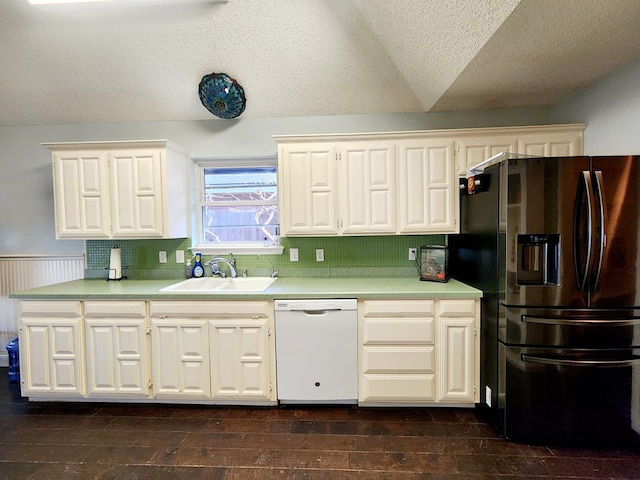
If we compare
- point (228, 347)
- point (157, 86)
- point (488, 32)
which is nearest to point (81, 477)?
point (228, 347)

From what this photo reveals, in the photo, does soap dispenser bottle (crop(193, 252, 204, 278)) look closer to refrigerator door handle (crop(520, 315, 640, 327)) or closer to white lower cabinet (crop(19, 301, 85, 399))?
white lower cabinet (crop(19, 301, 85, 399))

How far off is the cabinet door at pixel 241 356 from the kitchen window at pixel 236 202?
3.04ft

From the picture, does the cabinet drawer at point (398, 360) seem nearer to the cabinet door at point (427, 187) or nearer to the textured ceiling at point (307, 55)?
the cabinet door at point (427, 187)

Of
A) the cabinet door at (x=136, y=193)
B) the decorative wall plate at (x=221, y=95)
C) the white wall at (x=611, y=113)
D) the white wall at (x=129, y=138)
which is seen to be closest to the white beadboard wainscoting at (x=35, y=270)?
the white wall at (x=129, y=138)

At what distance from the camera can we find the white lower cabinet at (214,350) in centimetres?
220

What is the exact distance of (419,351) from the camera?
2.17 metres

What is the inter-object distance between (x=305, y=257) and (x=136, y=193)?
1525 mm

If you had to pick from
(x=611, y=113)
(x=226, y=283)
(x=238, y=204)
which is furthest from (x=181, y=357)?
(x=611, y=113)

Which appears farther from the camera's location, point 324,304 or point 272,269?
point 272,269

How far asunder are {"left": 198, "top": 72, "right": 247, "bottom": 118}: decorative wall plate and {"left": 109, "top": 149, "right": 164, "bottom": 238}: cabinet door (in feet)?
1.95

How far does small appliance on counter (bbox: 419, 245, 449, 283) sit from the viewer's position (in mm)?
2412

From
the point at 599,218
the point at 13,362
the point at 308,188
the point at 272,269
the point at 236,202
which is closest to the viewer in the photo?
the point at 599,218

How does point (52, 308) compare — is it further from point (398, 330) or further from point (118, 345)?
point (398, 330)

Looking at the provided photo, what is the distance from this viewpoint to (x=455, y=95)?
2.41 meters
